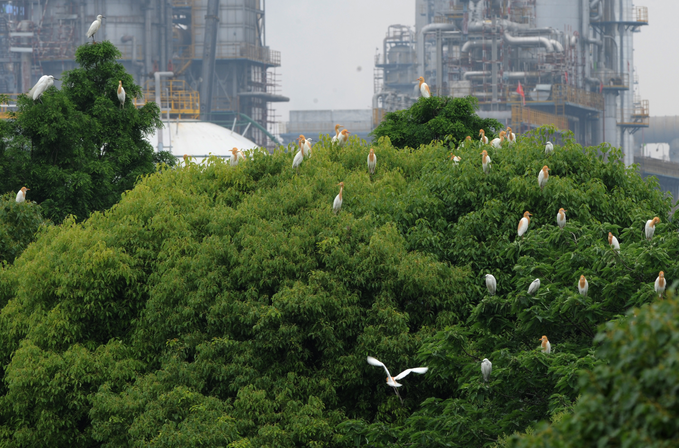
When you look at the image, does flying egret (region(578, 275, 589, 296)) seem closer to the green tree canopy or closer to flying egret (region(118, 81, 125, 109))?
the green tree canopy

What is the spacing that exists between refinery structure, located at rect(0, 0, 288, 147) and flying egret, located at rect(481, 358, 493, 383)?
59626 mm

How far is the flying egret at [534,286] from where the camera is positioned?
1034 centimetres

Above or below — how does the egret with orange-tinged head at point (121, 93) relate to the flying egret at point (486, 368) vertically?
above

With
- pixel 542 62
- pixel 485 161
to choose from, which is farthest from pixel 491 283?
pixel 542 62

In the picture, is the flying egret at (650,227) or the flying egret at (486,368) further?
the flying egret at (650,227)

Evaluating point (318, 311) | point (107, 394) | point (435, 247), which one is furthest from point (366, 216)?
point (107, 394)

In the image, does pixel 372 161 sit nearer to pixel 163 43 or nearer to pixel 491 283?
pixel 491 283

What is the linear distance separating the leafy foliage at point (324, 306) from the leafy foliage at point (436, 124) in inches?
208

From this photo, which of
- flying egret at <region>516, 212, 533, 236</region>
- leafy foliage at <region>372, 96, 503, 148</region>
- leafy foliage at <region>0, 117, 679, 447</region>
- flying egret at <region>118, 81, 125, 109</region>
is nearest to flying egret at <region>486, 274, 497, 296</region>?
leafy foliage at <region>0, 117, 679, 447</region>

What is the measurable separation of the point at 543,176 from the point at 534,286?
3114 mm

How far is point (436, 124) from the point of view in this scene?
66.5ft

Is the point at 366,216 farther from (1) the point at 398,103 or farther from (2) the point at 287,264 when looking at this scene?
(1) the point at 398,103

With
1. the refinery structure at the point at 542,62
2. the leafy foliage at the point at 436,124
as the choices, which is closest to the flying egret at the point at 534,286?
the leafy foliage at the point at 436,124

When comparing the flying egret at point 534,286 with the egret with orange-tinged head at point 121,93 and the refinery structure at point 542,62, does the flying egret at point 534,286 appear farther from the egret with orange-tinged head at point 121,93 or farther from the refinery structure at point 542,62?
the refinery structure at point 542,62
